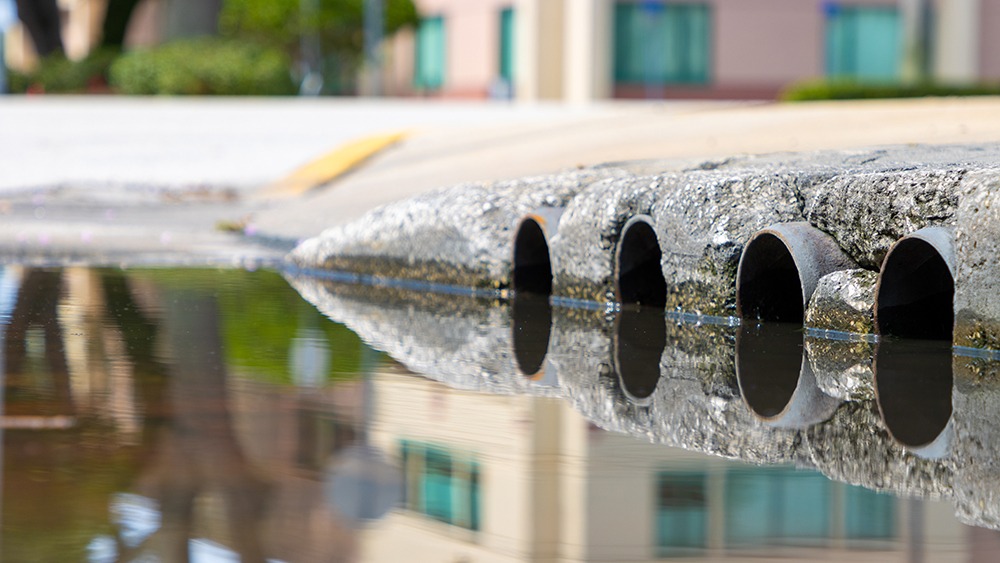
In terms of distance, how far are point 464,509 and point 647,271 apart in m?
4.41

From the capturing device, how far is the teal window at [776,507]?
3.11 m

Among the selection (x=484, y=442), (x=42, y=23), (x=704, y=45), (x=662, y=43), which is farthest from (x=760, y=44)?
(x=484, y=442)

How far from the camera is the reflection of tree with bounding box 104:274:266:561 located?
10.2 feet

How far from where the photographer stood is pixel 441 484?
3564mm

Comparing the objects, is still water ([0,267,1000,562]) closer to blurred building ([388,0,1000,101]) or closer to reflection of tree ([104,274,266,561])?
reflection of tree ([104,274,266,561])

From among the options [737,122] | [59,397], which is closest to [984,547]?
[59,397]

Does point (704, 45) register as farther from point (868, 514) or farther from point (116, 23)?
point (868, 514)

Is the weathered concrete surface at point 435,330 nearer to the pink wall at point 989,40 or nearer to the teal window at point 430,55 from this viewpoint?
the pink wall at point 989,40

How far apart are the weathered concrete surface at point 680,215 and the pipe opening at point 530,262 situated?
0.06 m

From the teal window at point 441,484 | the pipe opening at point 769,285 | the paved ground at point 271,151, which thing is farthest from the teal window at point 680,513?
the paved ground at point 271,151

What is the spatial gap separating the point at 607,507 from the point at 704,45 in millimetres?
34314

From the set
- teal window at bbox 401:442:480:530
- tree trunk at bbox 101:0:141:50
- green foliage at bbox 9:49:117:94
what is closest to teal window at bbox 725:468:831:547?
teal window at bbox 401:442:480:530

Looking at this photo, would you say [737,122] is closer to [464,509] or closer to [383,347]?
[383,347]

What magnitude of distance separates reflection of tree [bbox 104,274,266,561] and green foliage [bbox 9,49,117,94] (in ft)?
81.1
